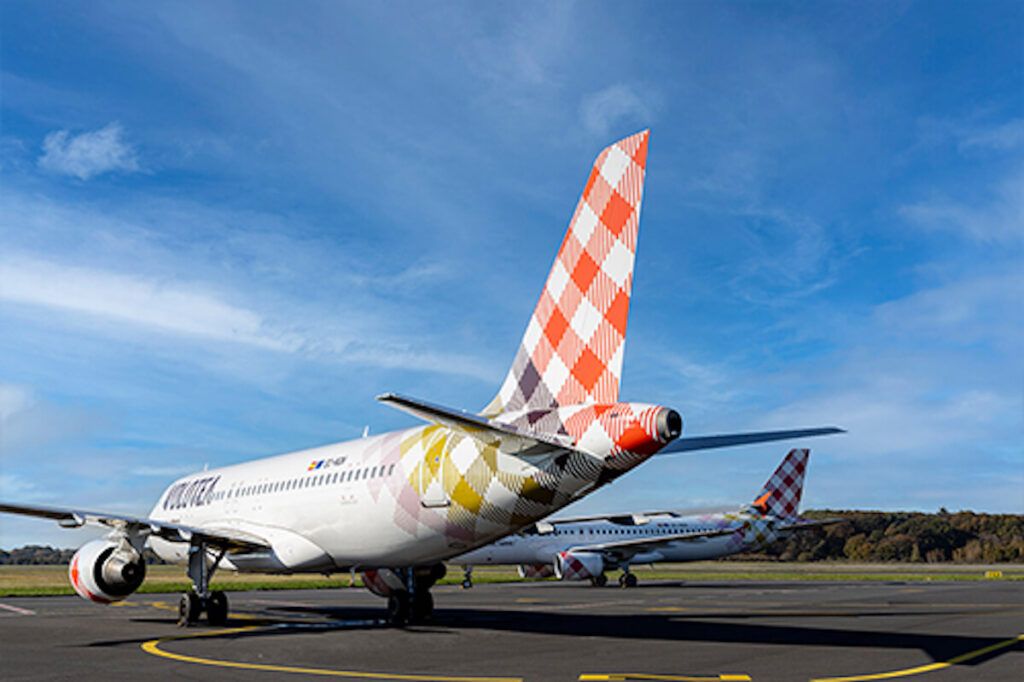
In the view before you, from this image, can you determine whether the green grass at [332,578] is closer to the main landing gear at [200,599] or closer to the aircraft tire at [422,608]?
the main landing gear at [200,599]

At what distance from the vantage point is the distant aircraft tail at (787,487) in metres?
49.9

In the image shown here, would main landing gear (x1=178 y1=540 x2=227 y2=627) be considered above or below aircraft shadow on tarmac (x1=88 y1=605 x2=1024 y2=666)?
above

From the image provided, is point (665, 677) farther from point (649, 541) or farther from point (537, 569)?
point (537, 569)

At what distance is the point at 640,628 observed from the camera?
18.7m

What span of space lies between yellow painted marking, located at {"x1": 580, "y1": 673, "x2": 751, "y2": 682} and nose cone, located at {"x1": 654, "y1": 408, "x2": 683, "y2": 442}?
127 inches

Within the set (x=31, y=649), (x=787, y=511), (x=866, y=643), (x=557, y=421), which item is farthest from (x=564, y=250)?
(x=787, y=511)

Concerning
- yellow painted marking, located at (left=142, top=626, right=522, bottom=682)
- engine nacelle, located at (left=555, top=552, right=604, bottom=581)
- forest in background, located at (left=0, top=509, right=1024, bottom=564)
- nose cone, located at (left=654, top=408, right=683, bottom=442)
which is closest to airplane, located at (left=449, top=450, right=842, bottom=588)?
engine nacelle, located at (left=555, top=552, right=604, bottom=581)

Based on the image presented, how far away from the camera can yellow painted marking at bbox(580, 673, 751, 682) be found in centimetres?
1055

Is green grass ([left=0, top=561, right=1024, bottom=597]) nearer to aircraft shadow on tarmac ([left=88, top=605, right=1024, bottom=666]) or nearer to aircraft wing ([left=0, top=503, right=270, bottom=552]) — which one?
aircraft shadow on tarmac ([left=88, top=605, right=1024, bottom=666])

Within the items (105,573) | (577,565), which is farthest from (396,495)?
(577,565)

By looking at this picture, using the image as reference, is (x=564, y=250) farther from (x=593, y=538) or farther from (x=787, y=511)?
(x=787, y=511)

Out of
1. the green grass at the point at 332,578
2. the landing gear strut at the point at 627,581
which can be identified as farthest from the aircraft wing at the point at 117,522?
the landing gear strut at the point at 627,581

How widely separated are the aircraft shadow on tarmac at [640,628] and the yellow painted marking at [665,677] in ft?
13.4

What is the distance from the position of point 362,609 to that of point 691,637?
1274cm
